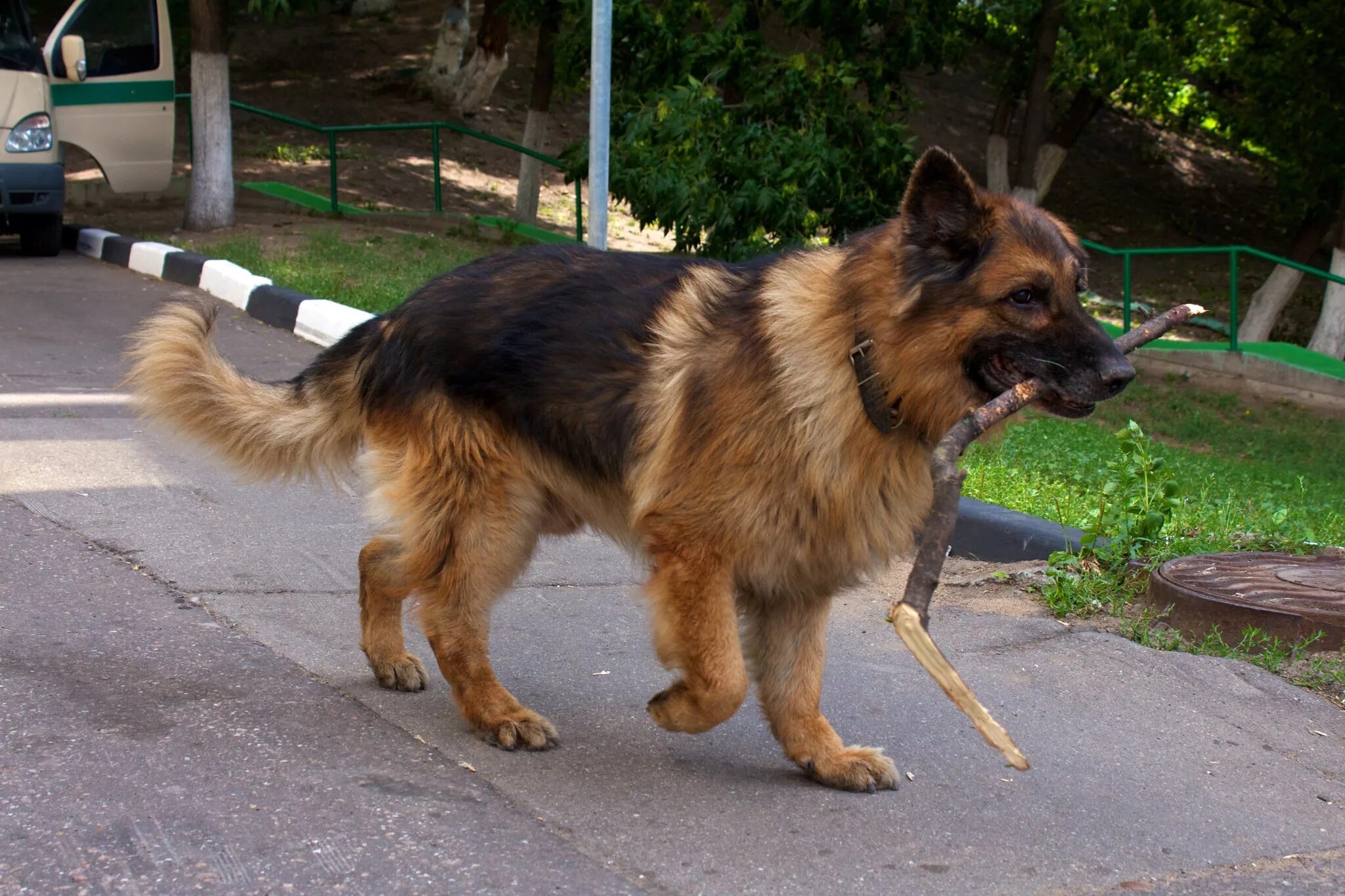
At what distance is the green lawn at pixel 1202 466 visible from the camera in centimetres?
608

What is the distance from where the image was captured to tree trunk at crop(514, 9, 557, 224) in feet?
58.9

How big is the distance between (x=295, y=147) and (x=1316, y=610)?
18801 mm

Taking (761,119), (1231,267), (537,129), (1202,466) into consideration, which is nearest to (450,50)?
(537,129)

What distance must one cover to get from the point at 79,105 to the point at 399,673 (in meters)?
11.0

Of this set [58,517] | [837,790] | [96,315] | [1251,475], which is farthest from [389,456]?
[1251,475]

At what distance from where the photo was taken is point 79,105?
13.0 m

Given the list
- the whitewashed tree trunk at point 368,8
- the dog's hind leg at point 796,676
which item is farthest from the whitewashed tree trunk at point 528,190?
the dog's hind leg at point 796,676

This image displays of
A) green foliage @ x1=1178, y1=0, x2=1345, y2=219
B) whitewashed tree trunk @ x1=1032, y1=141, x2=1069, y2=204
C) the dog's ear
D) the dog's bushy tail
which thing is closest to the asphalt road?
the dog's bushy tail

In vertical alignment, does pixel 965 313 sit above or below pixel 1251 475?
above

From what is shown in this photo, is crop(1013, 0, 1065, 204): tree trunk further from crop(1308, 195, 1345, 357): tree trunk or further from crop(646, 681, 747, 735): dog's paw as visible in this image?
crop(646, 681, 747, 735): dog's paw

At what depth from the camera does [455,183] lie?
68.1ft

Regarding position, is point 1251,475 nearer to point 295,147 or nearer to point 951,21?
point 951,21

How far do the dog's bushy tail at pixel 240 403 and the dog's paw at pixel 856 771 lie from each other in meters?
1.78

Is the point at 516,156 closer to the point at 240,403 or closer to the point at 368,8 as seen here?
the point at 368,8
